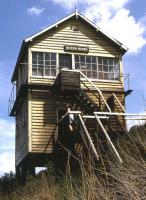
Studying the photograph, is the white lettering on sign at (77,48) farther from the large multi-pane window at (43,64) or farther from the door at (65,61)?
the large multi-pane window at (43,64)

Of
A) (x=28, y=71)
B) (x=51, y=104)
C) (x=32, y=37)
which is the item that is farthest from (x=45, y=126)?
(x=32, y=37)

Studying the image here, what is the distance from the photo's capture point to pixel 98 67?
91.4 feet

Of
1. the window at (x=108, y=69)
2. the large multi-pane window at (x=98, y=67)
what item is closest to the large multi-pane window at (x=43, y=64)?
the large multi-pane window at (x=98, y=67)

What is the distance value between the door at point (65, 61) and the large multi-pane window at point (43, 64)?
16.3 inches

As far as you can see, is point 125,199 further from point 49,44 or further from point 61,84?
point 49,44

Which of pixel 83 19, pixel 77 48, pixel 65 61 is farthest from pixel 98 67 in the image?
pixel 83 19

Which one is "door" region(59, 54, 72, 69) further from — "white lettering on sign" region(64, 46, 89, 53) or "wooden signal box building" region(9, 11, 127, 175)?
"white lettering on sign" region(64, 46, 89, 53)

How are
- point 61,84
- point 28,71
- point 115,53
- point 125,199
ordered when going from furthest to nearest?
point 115,53
point 28,71
point 61,84
point 125,199

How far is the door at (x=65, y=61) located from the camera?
2717cm

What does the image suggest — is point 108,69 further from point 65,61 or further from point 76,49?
point 65,61

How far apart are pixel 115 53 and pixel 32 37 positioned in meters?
5.19

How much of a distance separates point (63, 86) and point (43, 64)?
8.43 feet

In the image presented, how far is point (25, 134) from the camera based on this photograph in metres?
27.0

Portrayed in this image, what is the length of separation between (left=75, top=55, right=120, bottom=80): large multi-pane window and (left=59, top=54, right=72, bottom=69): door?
1.41ft
